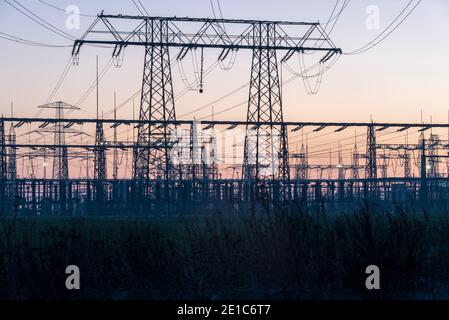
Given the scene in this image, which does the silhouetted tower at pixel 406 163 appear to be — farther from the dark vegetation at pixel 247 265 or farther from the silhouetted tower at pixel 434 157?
the dark vegetation at pixel 247 265

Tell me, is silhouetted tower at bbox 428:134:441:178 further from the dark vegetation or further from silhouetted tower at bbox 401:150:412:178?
the dark vegetation

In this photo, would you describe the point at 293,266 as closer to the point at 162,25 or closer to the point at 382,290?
the point at 382,290

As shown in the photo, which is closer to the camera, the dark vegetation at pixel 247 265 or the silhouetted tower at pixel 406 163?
the dark vegetation at pixel 247 265

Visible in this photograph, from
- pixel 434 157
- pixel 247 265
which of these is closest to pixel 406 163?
pixel 434 157

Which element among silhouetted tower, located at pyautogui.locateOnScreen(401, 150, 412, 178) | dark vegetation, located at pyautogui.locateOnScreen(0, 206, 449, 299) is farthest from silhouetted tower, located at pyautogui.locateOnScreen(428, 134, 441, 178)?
dark vegetation, located at pyautogui.locateOnScreen(0, 206, 449, 299)

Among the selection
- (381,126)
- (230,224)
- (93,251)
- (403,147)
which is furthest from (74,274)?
(403,147)

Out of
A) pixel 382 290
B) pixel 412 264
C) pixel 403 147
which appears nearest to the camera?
pixel 382 290

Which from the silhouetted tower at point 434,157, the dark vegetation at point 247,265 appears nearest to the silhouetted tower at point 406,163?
the silhouetted tower at point 434,157

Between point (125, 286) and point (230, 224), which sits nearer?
point (125, 286)
